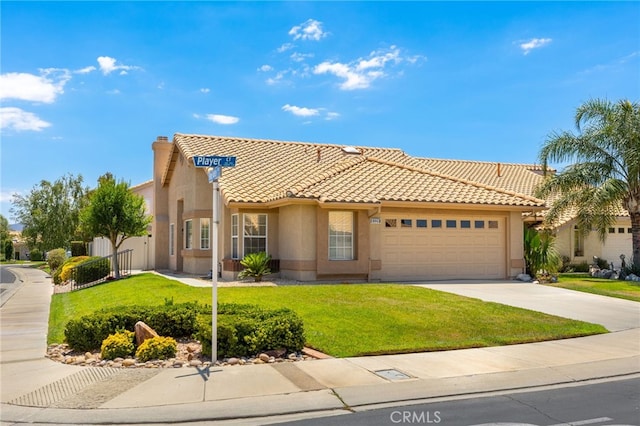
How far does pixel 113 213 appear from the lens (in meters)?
23.6

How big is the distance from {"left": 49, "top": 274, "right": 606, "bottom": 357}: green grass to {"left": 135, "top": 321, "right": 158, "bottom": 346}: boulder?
8.01 feet

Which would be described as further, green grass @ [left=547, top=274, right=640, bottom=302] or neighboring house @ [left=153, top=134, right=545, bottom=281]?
neighboring house @ [left=153, top=134, right=545, bottom=281]

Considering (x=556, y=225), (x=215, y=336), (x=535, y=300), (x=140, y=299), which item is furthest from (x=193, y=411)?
(x=556, y=225)

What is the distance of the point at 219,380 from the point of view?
7.91 m

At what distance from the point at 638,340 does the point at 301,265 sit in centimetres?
1029

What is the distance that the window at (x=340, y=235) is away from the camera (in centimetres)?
1912

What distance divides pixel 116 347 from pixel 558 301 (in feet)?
38.4

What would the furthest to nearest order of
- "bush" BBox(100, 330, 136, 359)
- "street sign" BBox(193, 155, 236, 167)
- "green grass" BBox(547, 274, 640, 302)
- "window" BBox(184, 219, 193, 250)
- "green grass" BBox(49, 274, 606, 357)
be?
"window" BBox(184, 219, 193, 250)
"green grass" BBox(547, 274, 640, 302)
"green grass" BBox(49, 274, 606, 357)
"bush" BBox(100, 330, 136, 359)
"street sign" BBox(193, 155, 236, 167)

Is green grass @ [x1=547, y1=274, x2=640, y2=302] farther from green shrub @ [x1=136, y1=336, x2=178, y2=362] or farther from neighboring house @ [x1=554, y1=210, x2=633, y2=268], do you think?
green shrub @ [x1=136, y1=336, x2=178, y2=362]

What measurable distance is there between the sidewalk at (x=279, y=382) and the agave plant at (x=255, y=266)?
889 centimetres

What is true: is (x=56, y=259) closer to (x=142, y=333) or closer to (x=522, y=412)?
(x=142, y=333)

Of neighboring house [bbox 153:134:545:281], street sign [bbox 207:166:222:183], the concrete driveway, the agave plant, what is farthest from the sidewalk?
neighboring house [bbox 153:134:545:281]

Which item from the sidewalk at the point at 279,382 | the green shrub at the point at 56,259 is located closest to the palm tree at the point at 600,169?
the sidewalk at the point at 279,382

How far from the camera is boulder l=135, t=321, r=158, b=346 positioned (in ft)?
31.3
